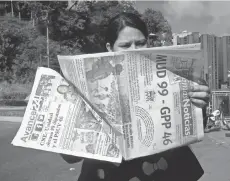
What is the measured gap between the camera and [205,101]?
1349 millimetres

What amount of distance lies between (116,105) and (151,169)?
0.30 m

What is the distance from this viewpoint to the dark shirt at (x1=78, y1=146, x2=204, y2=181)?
1378 mm

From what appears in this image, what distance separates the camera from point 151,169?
139 centimetres

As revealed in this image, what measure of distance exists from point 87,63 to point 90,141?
29cm

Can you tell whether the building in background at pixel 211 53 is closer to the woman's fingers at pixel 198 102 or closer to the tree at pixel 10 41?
the woman's fingers at pixel 198 102

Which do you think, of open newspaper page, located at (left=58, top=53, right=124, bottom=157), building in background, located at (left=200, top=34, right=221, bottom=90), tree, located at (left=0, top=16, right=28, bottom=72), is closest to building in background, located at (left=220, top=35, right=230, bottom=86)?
building in background, located at (left=200, top=34, right=221, bottom=90)

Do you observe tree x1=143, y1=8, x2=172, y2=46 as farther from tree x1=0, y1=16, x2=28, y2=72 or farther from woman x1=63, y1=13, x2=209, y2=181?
woman x1=63, y1=13, x2=209, y2=181

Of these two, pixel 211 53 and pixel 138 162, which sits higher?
pixel 211 53

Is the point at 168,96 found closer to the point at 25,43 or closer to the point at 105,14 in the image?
the point at 25,43

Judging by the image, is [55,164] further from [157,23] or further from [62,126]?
[157,23]

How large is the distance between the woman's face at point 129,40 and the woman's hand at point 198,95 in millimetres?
272

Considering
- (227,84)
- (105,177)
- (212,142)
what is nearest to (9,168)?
(212,142)

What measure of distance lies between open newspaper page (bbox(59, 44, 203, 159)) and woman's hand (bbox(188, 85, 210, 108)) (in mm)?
37

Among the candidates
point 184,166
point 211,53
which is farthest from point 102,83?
point 211,53
